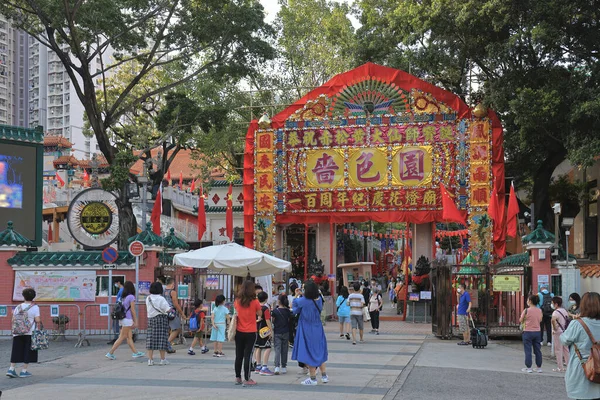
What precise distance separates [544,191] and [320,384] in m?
21.4

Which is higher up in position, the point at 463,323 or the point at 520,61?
the point at 520,61

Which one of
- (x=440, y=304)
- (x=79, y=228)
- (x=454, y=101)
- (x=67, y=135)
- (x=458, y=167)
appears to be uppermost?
(x=67, y=135)

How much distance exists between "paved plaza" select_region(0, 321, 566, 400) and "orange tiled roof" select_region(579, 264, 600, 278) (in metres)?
4.75

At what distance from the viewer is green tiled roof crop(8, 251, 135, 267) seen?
69.2ft

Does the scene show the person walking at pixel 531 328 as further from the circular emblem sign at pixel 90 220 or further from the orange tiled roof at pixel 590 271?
the circular emblem sign at pixel 90 220

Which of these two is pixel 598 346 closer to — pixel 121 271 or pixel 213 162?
pixel 121 271

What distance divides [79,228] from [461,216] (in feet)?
42.8

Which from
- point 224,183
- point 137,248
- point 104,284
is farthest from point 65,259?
point 224,183

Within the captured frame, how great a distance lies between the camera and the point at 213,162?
41781 millimetres

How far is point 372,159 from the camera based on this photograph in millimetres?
29672

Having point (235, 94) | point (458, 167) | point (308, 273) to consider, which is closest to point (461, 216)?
point (458, 167)

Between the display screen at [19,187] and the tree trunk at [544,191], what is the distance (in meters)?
18.5

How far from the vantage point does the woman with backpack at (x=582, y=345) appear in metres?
7.40

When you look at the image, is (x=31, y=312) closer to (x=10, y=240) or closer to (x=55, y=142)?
(x=10, y=240)
